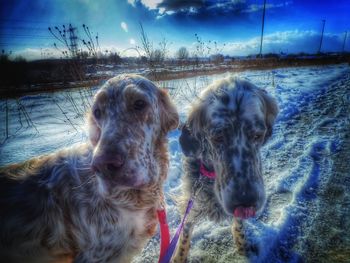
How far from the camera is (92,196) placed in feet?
6.32

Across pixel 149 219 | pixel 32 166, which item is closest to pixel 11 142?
pixel 32 166

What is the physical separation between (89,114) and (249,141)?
155 centimetres

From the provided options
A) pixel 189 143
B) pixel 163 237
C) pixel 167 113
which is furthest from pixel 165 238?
pixel 167 113

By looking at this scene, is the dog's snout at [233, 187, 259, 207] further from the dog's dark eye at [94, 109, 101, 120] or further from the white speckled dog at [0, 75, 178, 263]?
the dog's dark eye at [94, 109, 101, 120]

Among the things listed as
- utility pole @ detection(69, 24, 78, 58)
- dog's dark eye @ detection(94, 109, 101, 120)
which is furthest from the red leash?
utility pole @ detection(69, 24, 78, 58)

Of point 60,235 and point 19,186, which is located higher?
point 19,186

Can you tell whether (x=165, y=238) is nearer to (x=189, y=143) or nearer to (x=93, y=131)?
(x=189, y=143)

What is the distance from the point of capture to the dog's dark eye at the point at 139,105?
2044 mm

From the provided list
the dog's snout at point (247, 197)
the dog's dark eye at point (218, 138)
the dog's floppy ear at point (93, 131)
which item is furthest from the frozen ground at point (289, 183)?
the dog's floppy ear at point (93, 131)

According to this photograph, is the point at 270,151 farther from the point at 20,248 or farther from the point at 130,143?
the point at 20,248

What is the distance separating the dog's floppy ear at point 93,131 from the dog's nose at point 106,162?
61 centimetres

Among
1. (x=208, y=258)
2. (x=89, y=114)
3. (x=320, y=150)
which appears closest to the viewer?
(x=89, y=114)

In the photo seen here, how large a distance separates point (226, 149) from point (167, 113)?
0.72 m

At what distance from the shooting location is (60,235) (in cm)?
191
